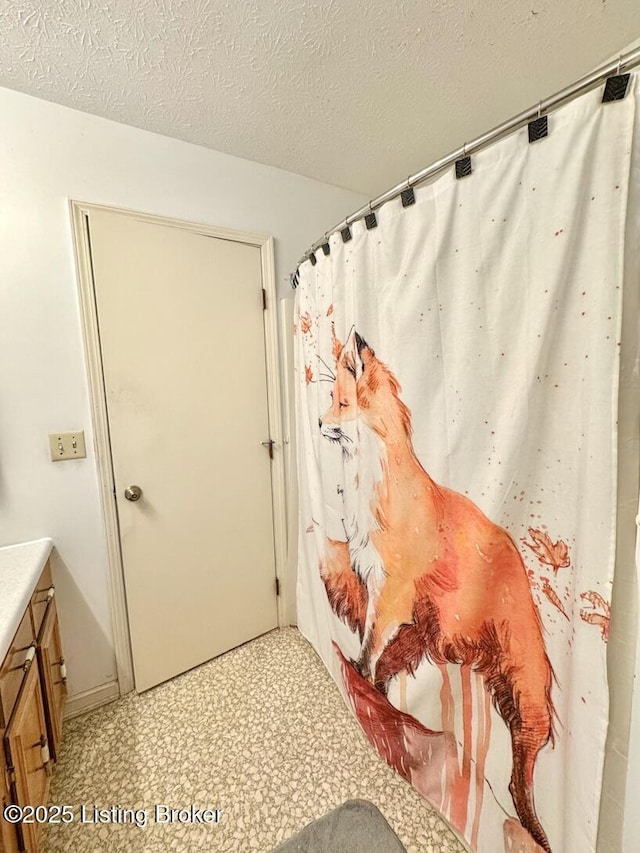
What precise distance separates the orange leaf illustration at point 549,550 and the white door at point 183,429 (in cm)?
129

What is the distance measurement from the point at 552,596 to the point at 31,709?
1.44 meters

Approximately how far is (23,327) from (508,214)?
1630mm

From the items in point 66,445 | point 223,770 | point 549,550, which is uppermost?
point 66,445

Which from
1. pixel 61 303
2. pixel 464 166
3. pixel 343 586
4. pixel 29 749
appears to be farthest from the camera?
pixel 343 586

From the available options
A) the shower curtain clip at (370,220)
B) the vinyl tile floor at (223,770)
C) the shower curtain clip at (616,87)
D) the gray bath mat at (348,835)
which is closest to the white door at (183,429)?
the vinyl tile floor at (223,770)

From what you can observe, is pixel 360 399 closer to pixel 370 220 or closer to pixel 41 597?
pixel 370 220

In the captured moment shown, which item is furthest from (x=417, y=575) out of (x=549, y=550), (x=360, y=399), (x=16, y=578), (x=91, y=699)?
(x=91, y=699)

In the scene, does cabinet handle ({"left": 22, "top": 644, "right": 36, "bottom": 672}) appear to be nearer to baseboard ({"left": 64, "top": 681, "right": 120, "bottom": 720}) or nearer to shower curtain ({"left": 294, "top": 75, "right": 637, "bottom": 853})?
baseboard ({"left": 64, "top": 681, "right": 120, "bottom": 720})

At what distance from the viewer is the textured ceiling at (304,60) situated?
38.3 inches

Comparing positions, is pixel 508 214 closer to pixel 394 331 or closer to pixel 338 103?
pixel 394 331

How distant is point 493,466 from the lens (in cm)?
85

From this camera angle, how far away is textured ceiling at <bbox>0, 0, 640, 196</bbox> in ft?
3.19

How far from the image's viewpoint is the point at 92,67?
1116 mm

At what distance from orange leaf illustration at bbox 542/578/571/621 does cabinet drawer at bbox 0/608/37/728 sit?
1.28 metres
